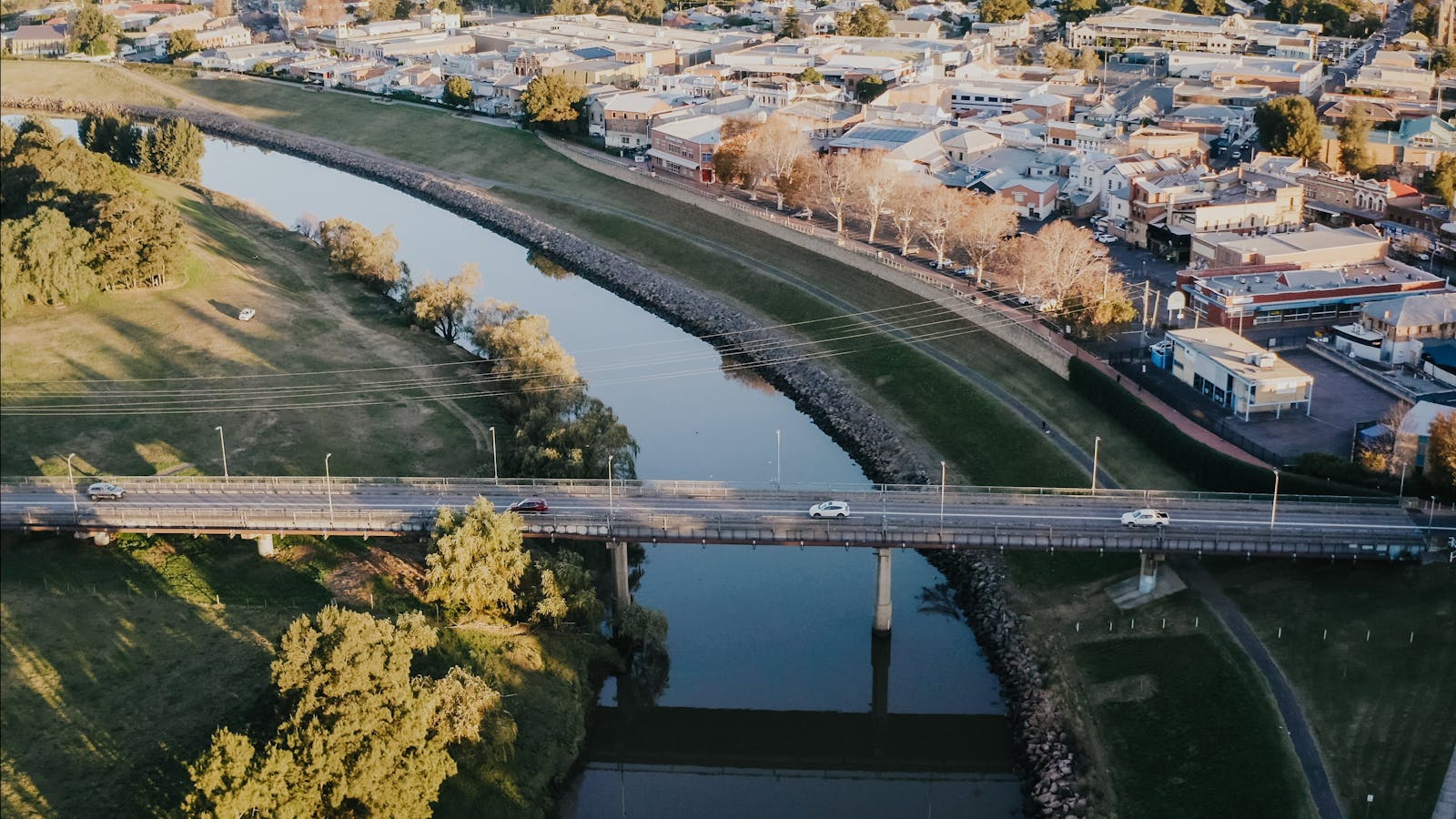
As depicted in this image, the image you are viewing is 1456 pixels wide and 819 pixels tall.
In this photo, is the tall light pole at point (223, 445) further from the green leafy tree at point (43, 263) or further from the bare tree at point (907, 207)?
the bare tree at point (907, 207)

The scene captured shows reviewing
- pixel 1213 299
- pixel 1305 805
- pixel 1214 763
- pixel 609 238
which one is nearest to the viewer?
pixel 1305 805

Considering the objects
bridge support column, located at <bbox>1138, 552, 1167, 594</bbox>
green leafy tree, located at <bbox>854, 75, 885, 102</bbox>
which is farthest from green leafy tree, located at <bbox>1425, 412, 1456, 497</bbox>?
green leafy tree, located at <bbox>854, 75, 885, 102</bbox>

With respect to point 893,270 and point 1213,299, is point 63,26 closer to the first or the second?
point 893,270

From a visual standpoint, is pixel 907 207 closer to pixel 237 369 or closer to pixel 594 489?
pixel 594 489

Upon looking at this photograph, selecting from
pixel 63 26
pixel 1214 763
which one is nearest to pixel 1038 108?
pixel 1214 763

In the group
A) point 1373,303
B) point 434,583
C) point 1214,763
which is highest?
point 1373,303

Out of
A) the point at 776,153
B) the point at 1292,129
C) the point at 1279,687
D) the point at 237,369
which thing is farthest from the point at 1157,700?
the point at 1292,129
